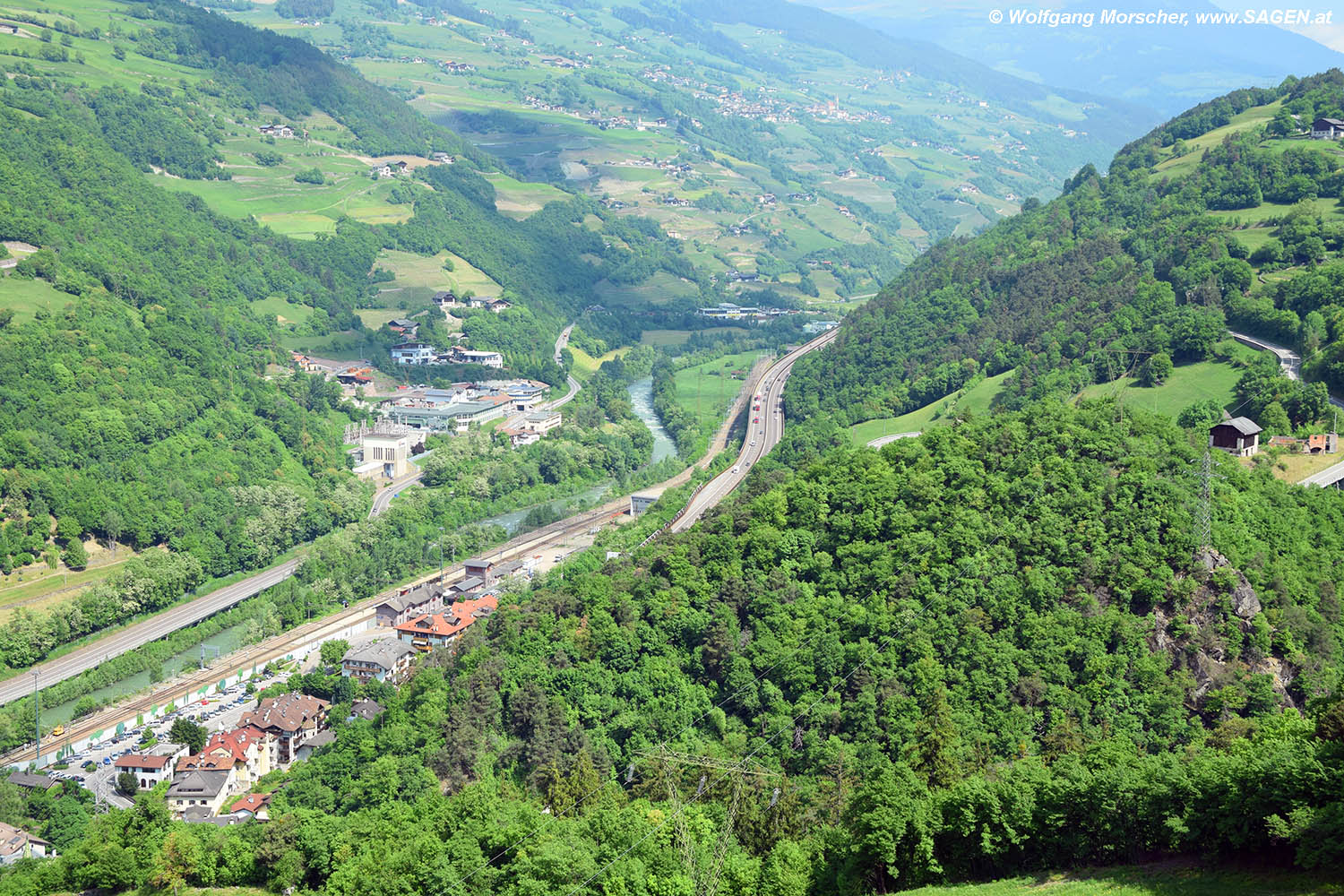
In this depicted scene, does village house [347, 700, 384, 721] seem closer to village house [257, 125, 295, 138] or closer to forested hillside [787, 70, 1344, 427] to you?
forested hillside [787, 70, 1344, 427]

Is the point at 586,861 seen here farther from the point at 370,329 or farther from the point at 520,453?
the point at 370,329

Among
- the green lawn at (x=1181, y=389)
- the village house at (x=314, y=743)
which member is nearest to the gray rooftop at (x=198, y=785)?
the village house at (x=314, y=743)

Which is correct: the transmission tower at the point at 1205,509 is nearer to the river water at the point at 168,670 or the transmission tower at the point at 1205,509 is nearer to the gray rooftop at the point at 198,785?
the gray rooftop at the point at 198,785

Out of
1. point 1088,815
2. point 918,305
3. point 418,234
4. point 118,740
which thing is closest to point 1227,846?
point 1088,815

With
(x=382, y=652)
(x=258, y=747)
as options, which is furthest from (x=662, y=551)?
(x=258, y=747)

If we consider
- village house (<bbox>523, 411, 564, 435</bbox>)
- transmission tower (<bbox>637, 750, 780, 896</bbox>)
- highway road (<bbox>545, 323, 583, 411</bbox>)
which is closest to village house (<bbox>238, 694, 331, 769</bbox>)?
transmission tower (<bbox>637, 750, 780, 896</bbox>)

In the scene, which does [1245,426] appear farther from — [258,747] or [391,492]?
[391,492]
